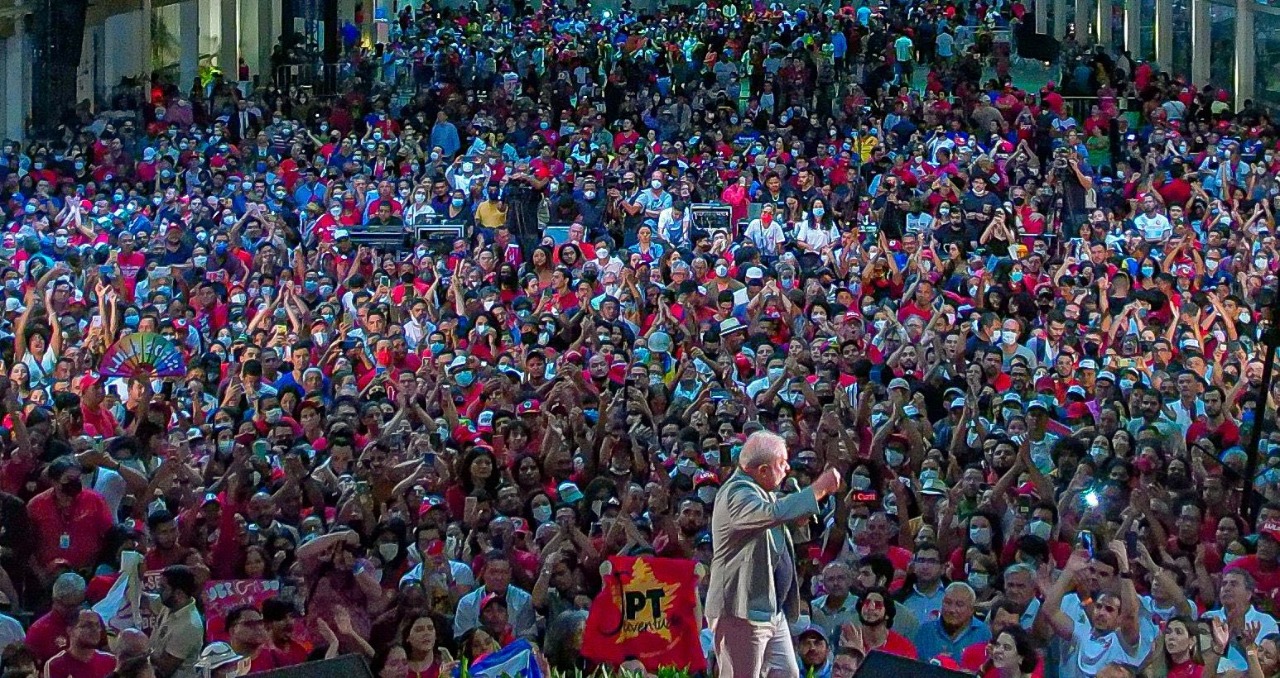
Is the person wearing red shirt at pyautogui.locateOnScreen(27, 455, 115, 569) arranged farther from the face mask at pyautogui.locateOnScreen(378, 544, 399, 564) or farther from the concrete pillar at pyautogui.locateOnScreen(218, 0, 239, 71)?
the concrete pillar at pyautogui.locateOnScreen(218, 0, 239, 71)

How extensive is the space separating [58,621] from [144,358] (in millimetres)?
6017

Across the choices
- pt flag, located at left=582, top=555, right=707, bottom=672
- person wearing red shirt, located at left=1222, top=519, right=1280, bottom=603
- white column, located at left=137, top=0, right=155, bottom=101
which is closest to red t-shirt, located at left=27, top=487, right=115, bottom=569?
pt flag, located at left=582, top=555, right=707, bottom=672

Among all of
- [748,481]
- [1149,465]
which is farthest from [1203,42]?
[748,481]

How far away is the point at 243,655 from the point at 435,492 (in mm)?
2892

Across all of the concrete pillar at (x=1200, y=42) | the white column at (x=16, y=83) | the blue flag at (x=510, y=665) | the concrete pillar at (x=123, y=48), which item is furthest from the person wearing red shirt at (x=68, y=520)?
the concrete pillar at (x=1200, y=42)

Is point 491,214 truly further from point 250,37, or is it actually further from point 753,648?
point 250,37

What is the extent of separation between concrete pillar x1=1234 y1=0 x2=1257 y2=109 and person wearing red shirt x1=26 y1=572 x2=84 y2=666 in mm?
25199

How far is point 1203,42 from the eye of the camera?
35.5 m

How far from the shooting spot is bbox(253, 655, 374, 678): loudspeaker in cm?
830

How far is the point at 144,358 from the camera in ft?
57.1

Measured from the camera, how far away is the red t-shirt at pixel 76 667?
11.1m

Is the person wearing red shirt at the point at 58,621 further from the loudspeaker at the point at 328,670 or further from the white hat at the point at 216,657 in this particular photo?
the loudspeaker at the point at 328,670

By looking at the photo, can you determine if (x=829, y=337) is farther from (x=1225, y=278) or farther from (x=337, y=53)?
(x=337, y=53)

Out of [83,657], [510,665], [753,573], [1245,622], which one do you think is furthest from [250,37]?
[753,573]
